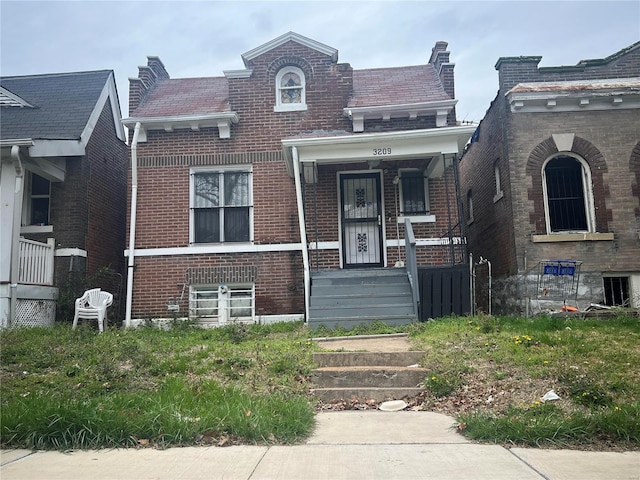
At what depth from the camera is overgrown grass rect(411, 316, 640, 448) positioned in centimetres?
420

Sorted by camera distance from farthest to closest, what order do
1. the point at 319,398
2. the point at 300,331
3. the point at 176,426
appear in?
the point at 300,331 < the point at 319,398 < the point at 176,426

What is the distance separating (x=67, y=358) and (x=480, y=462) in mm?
5342

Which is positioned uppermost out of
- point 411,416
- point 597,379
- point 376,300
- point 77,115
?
point 77,115

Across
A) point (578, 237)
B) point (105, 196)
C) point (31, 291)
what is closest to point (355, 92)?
point (578, 237)

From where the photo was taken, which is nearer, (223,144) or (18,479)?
(18,479)

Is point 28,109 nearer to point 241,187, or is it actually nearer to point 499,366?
point 241,187

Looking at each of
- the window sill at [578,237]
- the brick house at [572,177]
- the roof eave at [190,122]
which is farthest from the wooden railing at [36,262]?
the window sill at [578,237]

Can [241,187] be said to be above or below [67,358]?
above

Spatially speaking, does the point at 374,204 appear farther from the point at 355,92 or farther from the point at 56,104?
the point at 56,104

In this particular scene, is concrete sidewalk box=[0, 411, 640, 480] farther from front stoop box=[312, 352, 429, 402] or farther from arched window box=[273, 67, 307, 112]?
arched window box=[273, 67, 307, 112]

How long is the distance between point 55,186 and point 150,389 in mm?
8034

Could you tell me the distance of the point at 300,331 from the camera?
361 inches

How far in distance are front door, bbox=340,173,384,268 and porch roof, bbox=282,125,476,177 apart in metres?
1.42

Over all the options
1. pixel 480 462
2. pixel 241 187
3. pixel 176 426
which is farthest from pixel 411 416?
pixel 241 187
